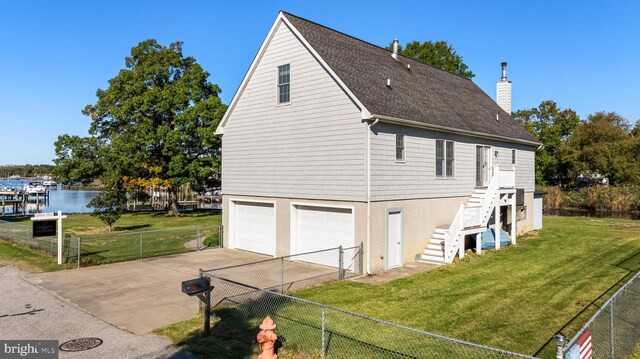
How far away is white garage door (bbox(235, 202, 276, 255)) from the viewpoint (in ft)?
64.6

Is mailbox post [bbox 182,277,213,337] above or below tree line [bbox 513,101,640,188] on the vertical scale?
below

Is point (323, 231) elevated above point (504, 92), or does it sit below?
below

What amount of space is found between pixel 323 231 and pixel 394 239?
9.38 feet

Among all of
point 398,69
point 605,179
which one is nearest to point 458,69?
point 605,179

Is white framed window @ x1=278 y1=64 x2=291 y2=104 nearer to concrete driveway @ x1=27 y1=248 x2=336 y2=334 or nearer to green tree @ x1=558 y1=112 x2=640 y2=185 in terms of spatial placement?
concrete driveway @ x1=27 y1=248 x2=336 y2=334

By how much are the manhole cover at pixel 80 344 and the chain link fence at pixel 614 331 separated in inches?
345

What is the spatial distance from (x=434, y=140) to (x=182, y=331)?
13.4m

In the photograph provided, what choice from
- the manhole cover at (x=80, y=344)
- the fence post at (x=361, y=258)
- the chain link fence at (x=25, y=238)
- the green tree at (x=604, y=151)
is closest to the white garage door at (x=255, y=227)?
the fence post at (x=361, y=258)

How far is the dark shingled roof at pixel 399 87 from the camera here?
16.8 meters

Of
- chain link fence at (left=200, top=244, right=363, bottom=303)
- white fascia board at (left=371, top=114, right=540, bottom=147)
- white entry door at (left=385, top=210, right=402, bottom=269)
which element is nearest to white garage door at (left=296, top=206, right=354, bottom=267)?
chain link fence at (left=200, top=244, right=363, bottom=303)

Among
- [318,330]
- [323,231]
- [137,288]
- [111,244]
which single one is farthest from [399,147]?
[111,244]

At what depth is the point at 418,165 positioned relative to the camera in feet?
58.9

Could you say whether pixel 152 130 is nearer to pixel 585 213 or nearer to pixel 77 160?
pixel 77 160

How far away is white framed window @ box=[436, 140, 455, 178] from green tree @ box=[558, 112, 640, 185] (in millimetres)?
41344
